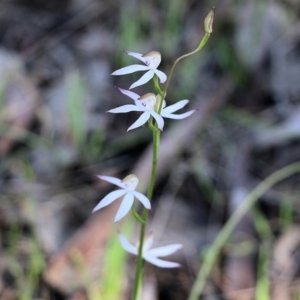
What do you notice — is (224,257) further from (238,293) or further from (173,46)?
(173,46)

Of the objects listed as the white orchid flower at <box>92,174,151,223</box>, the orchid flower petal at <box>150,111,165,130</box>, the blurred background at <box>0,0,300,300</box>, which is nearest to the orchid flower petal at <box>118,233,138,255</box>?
the white orchid flower at <box>92,174,151,223</box>

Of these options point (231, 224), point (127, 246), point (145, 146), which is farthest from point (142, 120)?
point (145, 146)

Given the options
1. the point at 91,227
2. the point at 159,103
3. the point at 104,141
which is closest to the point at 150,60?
the point at 159,103

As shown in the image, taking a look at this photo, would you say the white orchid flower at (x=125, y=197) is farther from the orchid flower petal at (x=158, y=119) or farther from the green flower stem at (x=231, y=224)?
the green flower stem at (x=231, y=224)

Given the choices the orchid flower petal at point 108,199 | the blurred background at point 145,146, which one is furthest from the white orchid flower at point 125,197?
the blurred background at point 145,146

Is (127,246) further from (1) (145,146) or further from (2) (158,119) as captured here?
(1) (145,146)
